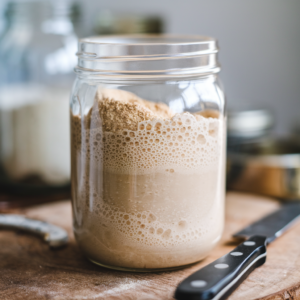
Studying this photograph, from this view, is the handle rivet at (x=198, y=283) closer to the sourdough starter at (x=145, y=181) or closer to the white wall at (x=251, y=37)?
the sourdough starter at (x=145, y=181)

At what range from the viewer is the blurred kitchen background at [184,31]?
42.9 inches

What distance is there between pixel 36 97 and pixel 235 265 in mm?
682

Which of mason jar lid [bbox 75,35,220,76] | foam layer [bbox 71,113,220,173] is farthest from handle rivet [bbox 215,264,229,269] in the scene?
mason jar lid [bbox 75,35,220,76]

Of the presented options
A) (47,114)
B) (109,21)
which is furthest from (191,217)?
(109,21)

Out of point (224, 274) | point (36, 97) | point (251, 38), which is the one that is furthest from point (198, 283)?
point (251, 38)

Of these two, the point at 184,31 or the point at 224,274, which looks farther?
the point at 184,31

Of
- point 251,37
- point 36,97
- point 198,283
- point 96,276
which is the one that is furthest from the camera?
point 251,37

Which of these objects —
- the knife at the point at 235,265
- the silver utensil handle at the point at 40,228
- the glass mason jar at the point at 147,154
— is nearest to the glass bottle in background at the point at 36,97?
the silver utensil handle at the point at 40,228

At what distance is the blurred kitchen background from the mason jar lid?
0.43 metres

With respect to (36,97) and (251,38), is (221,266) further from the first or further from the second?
(251,38)

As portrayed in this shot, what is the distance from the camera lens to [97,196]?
0.65 m

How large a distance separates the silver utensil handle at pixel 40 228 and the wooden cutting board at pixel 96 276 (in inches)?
0.5

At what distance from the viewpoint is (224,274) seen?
56 cm

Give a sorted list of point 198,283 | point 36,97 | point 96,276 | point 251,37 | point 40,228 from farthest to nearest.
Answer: point 251,37 → point 36,97 → point 40,228 → point 96,276 → point 198,283
